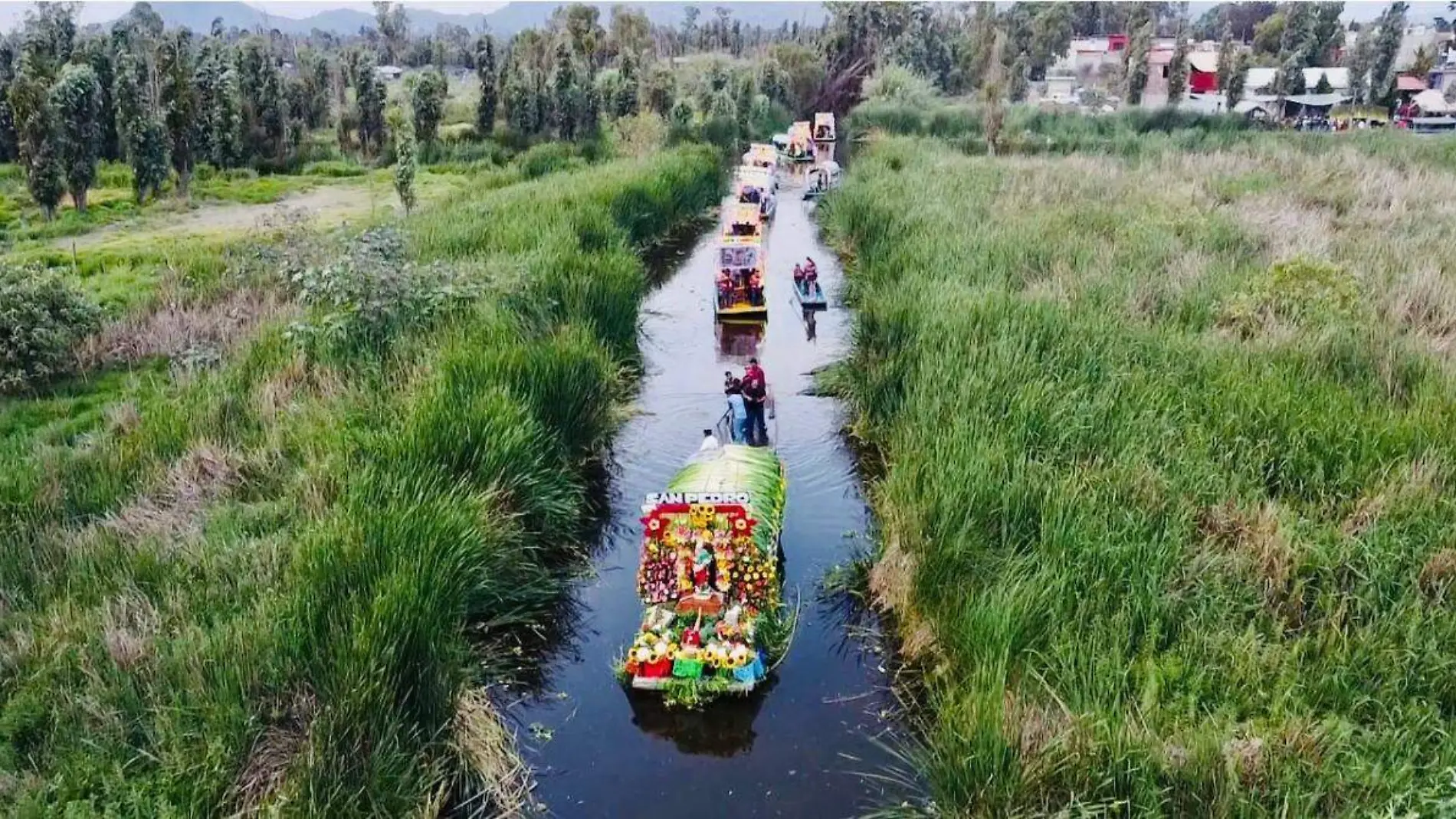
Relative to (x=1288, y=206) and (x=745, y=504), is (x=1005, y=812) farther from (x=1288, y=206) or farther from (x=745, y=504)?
(x=1288, y=206)

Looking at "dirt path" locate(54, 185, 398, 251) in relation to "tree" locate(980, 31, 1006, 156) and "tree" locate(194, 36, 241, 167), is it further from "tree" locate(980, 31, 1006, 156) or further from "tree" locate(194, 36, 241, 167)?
"tree" locate(980, 31, 1006, 156)

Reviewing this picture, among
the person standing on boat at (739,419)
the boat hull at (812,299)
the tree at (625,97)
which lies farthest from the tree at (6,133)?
the person standing on boat at (739,419)

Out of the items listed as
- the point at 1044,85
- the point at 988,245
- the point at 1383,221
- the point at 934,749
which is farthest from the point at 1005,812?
the point at 1044,85

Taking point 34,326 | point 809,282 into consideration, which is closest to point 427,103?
point 809,282

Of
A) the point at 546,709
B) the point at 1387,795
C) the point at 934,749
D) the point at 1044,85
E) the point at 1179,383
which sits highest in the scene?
the point at 1044,85

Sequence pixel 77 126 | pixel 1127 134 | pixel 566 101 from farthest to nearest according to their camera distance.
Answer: pixel 566 101
pixel 1127 134
pixel 77 126

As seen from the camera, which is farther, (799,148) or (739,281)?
(799,148)

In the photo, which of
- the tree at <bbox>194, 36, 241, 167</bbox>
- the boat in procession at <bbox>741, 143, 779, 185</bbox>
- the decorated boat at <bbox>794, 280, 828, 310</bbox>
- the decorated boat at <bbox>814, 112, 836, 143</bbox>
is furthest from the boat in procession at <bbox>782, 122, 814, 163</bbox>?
the decorated boat at <bbox>794, 280, 828, 310</bbox>

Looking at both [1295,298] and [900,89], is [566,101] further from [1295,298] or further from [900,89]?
[1295,298]
